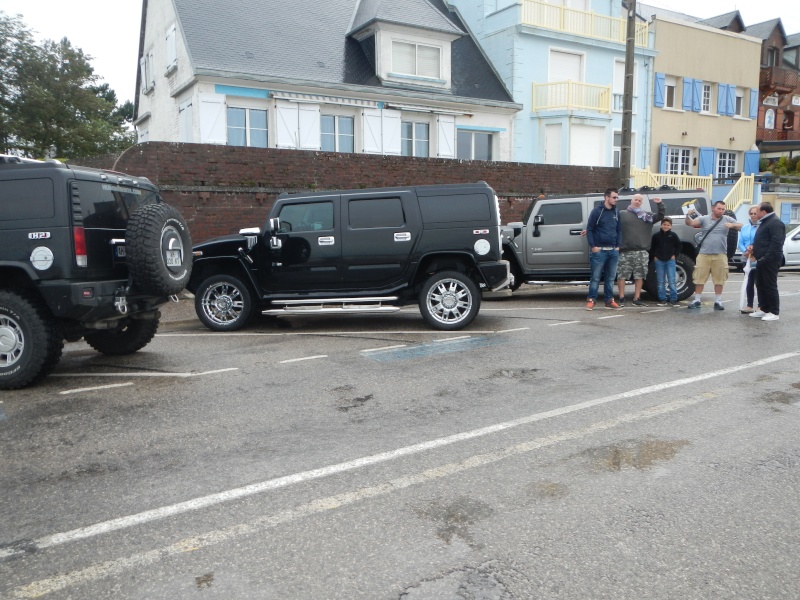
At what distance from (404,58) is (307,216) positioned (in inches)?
600

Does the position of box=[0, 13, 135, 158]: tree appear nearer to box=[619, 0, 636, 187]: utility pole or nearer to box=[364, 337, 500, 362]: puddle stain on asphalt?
box=[619, 0, 636, 187]: utility pole

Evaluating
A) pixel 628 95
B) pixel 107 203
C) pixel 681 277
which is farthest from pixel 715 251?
pixel 107 203

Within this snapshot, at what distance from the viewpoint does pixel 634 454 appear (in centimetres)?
460

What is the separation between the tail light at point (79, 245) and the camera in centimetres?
656

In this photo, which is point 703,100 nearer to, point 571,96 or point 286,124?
point 571,96

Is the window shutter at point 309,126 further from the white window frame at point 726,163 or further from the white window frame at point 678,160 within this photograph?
the white window frame at point 726,163

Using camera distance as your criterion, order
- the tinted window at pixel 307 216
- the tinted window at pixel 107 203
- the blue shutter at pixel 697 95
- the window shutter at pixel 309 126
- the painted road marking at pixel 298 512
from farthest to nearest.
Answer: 1. the blue shutter at pixel 697 95
2. the window shutter at pixel 309 126
3. the tinted window at pixel 307 216
4. the tinted window at pixel 107 203
5. the painted road marking at pixel 298 512

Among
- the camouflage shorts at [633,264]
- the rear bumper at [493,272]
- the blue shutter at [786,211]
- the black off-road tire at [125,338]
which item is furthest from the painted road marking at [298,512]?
the blue shutter at [786,211]

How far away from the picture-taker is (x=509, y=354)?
7961mm

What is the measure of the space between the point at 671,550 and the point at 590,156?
82.1 feet

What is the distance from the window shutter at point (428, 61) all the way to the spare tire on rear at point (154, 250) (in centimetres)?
1807

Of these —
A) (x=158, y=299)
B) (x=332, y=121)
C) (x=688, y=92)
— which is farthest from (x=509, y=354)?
(x=688, y=92)

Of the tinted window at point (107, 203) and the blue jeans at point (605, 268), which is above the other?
the tinted window at point (107, 203)

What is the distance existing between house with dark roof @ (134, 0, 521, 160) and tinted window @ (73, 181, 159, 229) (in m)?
12.9
